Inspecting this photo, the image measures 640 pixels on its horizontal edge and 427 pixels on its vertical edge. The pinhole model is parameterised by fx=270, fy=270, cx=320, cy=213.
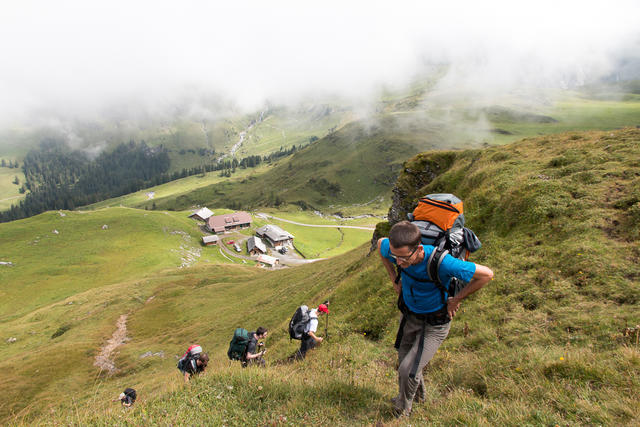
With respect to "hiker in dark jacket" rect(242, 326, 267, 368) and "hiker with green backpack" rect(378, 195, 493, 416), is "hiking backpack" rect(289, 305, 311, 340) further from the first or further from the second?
"hiker with green backpack" rect(378, 195, 493, 416)

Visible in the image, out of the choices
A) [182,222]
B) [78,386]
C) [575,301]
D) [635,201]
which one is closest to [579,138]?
[635,201]

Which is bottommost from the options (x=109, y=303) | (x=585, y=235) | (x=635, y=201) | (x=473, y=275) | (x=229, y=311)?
(x=109, y=303)

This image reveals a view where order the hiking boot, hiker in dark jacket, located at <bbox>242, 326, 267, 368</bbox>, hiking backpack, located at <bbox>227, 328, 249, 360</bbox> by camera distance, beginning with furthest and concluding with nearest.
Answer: hiking backpack, located at <bbox>227, 328, 249, 360</bbox>, hiker in dark jacket, located at <bbox>242, 326, 267, 368</bbox>, the hiking boot

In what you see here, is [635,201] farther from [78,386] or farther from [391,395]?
[78,386]

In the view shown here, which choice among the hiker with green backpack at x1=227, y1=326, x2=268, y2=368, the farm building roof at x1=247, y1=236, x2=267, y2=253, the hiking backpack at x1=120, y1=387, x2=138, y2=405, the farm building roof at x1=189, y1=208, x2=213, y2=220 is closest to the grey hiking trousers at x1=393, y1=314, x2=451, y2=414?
the hiker with green backpack at x1=227, y1=326, x2=268, y2=368

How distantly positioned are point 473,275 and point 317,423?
175 inches

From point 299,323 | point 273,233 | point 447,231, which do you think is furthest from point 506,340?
point 273,233

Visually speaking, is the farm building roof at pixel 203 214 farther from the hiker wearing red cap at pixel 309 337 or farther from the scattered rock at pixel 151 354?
the hiker wearing red cap at pixel 309 337

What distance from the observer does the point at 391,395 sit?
7.00 m

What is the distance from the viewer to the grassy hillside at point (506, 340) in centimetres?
560

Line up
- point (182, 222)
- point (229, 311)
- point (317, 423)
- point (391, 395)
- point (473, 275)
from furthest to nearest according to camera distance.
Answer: point (182, 222), point (229, 311), point (391, 395), point (317, 423), point (473, 275)

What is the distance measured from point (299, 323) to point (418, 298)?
265 inches

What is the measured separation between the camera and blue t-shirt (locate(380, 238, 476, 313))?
5199 mm

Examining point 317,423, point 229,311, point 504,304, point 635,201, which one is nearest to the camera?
point 317,423
